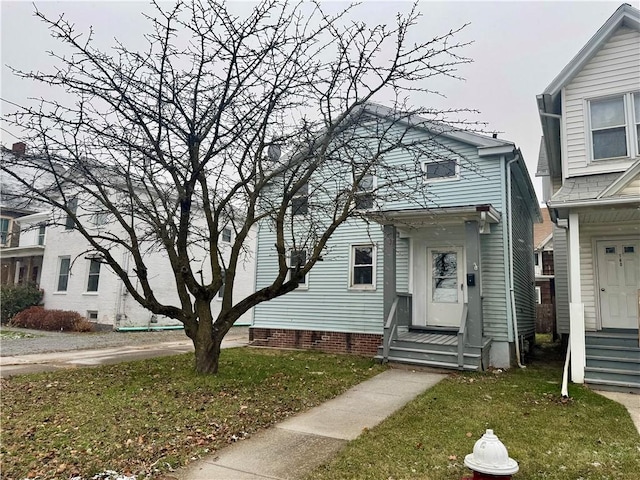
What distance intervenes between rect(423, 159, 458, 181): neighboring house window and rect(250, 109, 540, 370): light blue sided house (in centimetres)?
3

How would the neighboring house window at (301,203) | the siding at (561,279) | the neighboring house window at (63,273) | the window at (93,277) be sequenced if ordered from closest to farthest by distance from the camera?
the neighboring house window at (301,203) < the siding at (561,279) < the window at (93,277) < the neighboring house window at (63,273)

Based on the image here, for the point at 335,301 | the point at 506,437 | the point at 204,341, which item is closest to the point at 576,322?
the point at 506,437

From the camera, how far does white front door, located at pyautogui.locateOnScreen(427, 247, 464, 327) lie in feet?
34.1

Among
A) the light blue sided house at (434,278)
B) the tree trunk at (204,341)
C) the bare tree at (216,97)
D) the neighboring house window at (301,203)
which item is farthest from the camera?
the light blue sided house at (434,278)

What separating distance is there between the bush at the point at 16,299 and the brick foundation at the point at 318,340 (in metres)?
12.9

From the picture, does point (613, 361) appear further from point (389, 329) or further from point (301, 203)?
point (301, 203)

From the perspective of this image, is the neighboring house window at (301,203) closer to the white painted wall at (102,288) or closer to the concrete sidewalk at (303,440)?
the concrete sidewalk at (303,440)

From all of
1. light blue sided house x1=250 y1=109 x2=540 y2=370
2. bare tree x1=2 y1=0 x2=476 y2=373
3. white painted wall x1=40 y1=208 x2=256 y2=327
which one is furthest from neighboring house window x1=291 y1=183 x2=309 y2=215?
white painted wall x1=40 y1=208 x2=256 y2=327

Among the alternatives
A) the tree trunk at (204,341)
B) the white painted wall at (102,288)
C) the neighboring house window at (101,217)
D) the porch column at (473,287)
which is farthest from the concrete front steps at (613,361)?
the white painted wall at (102,288)

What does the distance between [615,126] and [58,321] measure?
1927 cm

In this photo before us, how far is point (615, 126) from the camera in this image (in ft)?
28.7

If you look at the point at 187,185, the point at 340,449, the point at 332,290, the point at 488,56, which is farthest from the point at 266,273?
the point at 340,449

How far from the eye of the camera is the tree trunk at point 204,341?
7.17 metres

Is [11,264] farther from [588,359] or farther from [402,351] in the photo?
[588,359]
